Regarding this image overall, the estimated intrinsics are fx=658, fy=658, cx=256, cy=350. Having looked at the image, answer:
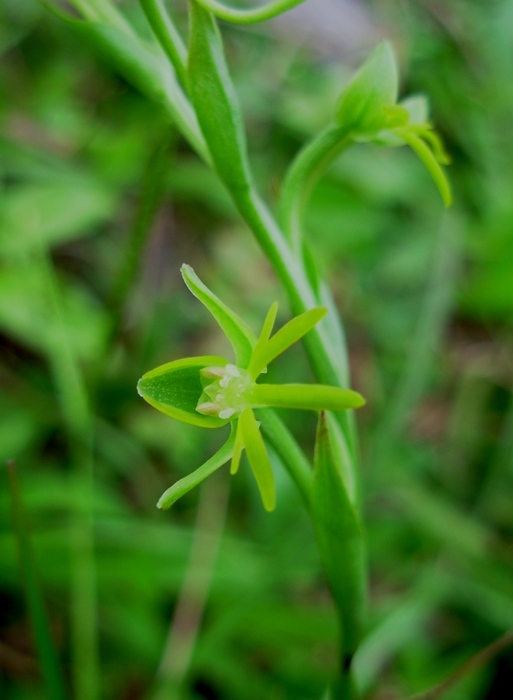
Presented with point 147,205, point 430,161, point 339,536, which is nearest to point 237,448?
point 339,536

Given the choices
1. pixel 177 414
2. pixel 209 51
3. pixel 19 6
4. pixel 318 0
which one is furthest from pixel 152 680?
pixel 318 0

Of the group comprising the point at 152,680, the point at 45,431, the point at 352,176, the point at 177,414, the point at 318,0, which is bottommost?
the point at 152,680

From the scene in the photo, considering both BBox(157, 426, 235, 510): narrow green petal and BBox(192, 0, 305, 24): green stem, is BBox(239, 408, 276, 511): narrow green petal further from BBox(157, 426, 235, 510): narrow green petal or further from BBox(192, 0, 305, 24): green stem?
BBox(192, 0, 305, 24): green stem

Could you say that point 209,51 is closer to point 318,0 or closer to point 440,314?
point 440,314

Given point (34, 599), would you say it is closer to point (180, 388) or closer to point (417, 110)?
point (180, 388)

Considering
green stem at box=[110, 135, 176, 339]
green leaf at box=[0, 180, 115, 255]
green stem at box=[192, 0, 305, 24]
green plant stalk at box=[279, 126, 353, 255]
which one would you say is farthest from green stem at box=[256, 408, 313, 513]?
green leaf at box=[0, 180, 115, 255]

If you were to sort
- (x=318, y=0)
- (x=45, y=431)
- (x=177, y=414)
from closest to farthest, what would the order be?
(x=177, y=414)
(x=45, y=431)
(x=318, y=0)

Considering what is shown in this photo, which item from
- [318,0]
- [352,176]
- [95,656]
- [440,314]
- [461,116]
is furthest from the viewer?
[318,0]

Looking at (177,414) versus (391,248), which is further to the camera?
(391,248)

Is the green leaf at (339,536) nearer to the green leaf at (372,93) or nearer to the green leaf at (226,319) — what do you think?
the green leaf at (226,319)
